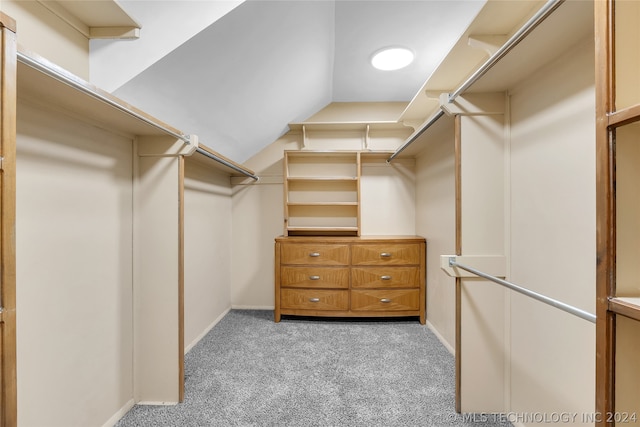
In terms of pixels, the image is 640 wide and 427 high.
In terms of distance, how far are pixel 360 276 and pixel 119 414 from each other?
2.00 meters

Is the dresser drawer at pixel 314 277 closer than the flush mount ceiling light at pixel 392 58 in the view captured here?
No

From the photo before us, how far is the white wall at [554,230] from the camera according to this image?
106cm

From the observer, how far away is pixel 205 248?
8.71ft

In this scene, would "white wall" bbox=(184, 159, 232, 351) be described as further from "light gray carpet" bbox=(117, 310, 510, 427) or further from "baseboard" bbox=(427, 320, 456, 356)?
"baseboard" bbox=(427, 320, 456, 356)

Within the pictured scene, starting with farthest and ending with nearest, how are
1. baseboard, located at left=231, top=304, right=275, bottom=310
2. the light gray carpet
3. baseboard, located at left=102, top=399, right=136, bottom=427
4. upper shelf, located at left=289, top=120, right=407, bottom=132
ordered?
baseboard, located at left=231, top=304, right=275, bottom=310
upper shelf, located at left=289, top=120, right=407, bottom=132
the light gray carpet
baseboard, located at left=102, top=399, right=136, bottom=427

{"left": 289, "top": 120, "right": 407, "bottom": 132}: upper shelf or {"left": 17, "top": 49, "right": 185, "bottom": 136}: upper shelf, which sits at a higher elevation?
{"left": 289, "top": 120, "right": 407, "bottom": 132}: upper shelf

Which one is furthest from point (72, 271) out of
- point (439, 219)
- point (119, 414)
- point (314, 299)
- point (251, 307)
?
point (439, 219)

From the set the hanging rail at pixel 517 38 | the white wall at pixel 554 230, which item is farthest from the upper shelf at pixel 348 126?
the white wall at pixel 554 230

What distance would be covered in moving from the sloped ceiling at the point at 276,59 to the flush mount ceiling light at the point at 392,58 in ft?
0.21

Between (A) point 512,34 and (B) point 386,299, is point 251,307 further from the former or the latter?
(A) point 512,34

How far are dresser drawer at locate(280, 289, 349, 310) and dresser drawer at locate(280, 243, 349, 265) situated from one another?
0.29m

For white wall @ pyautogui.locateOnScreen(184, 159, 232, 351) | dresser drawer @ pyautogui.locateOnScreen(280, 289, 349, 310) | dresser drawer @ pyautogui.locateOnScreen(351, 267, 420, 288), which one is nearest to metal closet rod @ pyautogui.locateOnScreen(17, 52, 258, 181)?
white wall @ pyautogui.locateOnScreen(184, 159, 232, 351)

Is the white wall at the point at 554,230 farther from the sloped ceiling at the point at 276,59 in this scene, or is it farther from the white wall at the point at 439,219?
the sloped ceiling at the point at 276,59

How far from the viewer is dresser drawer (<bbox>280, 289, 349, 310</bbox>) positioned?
280cm
